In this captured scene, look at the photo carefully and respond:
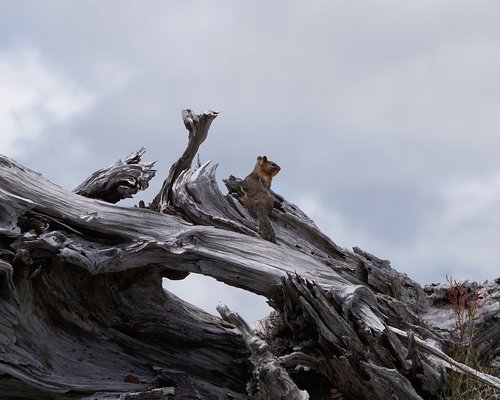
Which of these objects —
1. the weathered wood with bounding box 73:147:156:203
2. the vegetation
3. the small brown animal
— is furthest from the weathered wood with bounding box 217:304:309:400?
the weathered wood with bounding box 73:147:156:203

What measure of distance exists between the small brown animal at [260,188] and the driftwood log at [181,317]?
44 centimetres

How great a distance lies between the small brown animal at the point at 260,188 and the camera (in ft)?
34.2

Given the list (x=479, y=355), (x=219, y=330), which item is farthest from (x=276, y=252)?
(x=479, y=355)

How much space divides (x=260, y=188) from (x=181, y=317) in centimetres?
181

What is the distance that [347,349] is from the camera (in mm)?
8492

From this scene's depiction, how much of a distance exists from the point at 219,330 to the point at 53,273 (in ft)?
6.06

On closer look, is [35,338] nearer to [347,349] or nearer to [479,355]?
[347,349]

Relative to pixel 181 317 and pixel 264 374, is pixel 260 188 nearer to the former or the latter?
pixel 181 317

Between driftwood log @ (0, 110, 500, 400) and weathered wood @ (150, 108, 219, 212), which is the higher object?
weathered wood @ (150, 108, 219, 212)

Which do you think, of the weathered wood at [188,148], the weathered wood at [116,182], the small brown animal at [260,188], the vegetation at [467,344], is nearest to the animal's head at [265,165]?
the small brown animal at [260,188]

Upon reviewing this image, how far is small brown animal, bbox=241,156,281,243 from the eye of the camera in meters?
10.4

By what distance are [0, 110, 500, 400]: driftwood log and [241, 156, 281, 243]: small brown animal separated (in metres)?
0.44

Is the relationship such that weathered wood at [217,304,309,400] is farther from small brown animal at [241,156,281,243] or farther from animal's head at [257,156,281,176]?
animal's head at [257,156,281,176]

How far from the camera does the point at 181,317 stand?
381 inches
